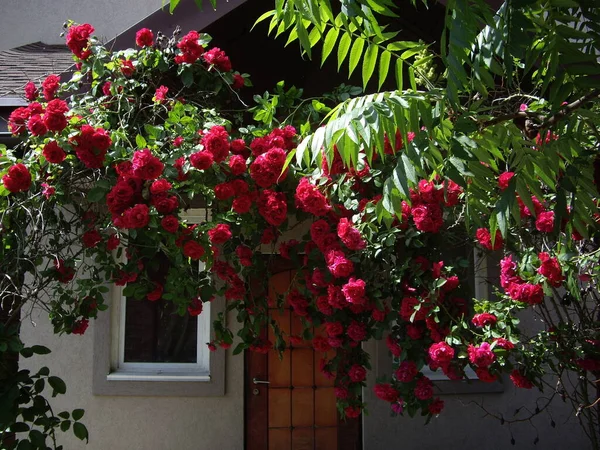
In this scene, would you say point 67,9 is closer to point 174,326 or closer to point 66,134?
point 174,326

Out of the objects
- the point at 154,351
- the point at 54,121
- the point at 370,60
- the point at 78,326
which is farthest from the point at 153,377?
the point at 370,60

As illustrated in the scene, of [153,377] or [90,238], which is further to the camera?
[153,377]

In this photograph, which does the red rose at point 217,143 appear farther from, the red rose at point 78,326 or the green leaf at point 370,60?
the green leaf at point 370,60

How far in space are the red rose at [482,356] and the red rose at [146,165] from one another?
2045 mm

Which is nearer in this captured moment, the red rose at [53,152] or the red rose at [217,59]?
the red rose at [53,152]

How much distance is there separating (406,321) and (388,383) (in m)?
0.58

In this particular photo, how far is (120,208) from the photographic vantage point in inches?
167

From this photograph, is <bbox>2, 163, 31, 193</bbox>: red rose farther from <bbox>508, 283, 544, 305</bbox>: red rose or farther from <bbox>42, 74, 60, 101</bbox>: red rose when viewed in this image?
<bbox>508, 283, 544, 305</bbox>: red rose

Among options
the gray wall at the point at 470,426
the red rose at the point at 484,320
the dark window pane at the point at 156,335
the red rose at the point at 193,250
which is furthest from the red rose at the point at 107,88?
the gray wall at the point at 470,426

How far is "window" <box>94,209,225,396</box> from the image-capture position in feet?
22.2

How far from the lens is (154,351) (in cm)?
708

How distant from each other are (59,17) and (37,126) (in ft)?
18.4

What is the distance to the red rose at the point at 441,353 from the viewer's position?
4.01 m

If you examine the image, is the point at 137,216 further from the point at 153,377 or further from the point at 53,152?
the point at 153,377
